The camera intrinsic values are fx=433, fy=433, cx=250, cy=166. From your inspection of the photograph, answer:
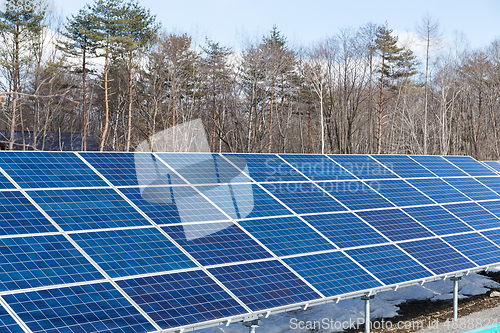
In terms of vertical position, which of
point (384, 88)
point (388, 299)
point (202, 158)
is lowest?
point (388, 299)

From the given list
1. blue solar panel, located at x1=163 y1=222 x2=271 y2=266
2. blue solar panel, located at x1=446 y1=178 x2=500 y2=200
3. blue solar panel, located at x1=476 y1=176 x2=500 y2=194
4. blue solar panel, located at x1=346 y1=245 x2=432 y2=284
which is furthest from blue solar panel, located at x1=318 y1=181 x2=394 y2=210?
blue solar panel, located at x1=476 y1=176 x2=500 y2=194

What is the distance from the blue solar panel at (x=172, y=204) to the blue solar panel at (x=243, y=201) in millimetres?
365

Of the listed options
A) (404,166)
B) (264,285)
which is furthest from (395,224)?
(264,285)

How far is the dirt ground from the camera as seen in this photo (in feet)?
44.7

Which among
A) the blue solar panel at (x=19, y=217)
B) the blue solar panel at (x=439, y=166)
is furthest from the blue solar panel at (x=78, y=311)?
the blue solar panel at (x=439, y=166)

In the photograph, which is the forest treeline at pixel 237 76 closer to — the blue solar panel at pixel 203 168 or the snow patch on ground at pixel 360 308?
the snow patch on ground at pixel 360 308

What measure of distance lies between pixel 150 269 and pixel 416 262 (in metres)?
6.93

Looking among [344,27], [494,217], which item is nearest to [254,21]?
[344,27]

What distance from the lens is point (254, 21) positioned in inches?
1877

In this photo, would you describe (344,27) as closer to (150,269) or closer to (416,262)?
(416,262)

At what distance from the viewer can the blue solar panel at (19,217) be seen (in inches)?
320

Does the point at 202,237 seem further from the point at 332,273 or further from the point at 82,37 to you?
the point at 82,37

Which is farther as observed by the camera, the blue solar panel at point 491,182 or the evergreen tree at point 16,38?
the evergreen tree at point 16,38

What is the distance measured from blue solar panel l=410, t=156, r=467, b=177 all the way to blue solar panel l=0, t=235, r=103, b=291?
14899 mm
